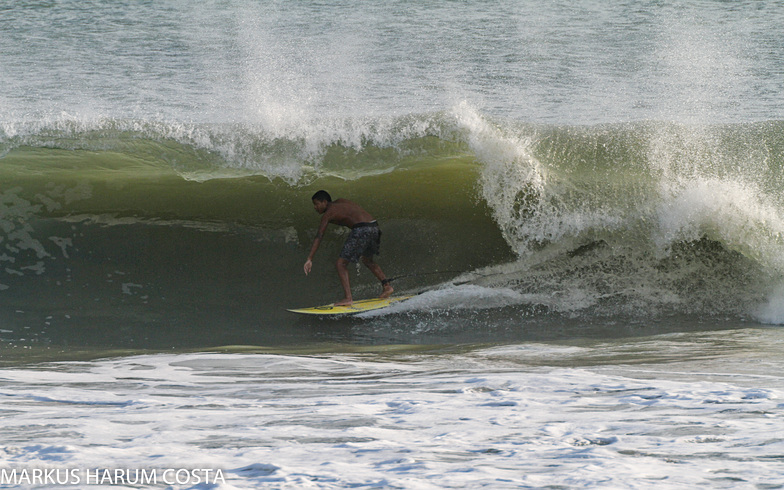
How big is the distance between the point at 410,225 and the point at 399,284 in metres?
0.72

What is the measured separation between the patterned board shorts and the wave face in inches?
18.7

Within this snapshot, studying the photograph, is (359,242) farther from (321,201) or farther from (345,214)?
(321,201)

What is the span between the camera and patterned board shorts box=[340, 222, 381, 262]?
5848mm

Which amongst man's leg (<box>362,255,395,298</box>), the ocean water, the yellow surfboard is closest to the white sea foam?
Answer: the ocean water

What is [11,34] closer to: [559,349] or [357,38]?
[357,38]

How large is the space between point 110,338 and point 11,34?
39.2ft

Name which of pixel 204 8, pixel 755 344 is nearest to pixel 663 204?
pixel 755 344

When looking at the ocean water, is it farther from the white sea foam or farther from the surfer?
the surfer

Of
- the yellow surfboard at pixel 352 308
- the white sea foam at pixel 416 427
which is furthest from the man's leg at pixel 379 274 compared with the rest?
the white sea foam at pixel 416 427

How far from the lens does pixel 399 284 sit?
6.19m

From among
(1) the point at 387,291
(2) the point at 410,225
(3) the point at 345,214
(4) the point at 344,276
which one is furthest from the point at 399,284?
(3) the point at 345,214

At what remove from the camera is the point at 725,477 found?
1802mm

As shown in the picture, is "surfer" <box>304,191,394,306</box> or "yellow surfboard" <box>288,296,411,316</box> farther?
"surfer" <box>304,191,394,306</box>

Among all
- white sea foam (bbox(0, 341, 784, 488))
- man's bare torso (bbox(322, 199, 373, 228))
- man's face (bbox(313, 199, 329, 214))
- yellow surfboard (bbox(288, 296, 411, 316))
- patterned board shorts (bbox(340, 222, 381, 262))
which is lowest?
yellow surfboard (bbox(288, 296, 411, 316))
